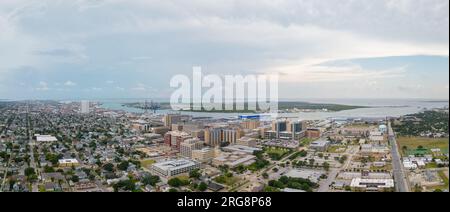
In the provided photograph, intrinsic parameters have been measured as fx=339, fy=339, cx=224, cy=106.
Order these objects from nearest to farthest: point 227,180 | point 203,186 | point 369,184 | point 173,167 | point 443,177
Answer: point 443,177, point 369,184, point 203,186, point 227,180, point 173,167

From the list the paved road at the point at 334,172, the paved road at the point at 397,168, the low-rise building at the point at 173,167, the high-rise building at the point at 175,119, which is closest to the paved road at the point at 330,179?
the paved road at the point at 334,172

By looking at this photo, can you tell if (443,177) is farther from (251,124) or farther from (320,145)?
(251,124)

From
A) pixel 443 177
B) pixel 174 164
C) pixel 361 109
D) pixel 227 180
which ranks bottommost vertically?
pixel 227 180

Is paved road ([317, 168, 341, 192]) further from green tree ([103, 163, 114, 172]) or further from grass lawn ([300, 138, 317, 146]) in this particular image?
green tree ([103, 163, 114, 172])

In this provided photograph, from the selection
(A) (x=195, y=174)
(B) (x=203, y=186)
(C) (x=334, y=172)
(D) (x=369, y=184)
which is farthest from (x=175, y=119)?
(D) (x=369, y=184)

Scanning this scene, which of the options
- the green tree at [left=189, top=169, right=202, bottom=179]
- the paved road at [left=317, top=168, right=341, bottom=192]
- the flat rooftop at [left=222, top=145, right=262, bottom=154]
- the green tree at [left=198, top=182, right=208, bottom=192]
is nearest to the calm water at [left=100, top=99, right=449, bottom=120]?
the flat rooftop at [left=222, top=145, right=262, bottom=154]

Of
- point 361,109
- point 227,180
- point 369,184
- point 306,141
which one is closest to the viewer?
point 369,184
